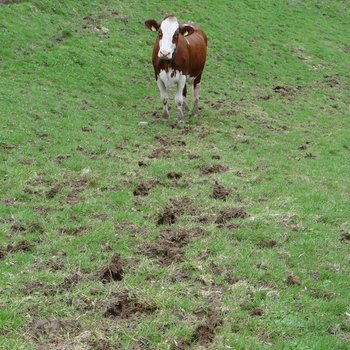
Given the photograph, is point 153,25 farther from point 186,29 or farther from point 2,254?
point 2,254

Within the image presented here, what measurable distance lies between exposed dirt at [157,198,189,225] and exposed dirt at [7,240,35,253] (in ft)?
7.60

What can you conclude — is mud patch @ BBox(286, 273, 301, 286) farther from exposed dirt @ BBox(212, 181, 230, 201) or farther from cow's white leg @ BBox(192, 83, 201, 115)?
cow's white leg @ BBox(192, 83, 201, 115)

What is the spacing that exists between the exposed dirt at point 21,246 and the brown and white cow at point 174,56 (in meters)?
8.87

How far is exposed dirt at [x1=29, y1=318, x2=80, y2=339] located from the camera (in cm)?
590

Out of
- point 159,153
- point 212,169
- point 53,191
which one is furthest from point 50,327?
point 159,153

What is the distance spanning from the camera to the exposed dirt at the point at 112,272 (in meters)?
7.29

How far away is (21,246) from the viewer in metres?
8.12

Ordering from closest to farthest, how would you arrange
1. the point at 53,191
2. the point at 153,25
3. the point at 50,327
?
1. the point at 50,327
2. the point at 53,191
3. the point at 153,25

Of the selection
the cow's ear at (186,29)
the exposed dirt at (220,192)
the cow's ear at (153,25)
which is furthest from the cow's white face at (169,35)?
the exposed dirt at (220,192)

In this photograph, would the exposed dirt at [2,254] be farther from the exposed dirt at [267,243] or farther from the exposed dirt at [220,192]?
the exposed dirt at [220,192]

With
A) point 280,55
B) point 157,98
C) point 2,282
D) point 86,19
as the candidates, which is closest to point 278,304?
Answer: point 2,282

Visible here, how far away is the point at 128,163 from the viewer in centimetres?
1273

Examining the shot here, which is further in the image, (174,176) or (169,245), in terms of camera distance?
(174,176)

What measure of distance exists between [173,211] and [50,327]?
166 inches
